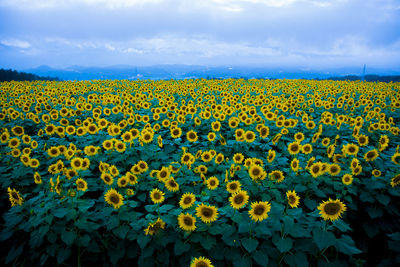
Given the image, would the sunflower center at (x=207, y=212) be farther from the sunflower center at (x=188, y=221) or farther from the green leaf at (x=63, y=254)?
the green leaf at (x=63, y=254)

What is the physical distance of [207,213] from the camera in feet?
8.89

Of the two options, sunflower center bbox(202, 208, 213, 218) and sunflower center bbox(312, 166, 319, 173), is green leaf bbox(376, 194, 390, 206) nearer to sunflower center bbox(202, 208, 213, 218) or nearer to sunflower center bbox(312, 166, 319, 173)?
sunflower center bbox(312, 166, 319, 173)

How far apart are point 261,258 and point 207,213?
79 cm

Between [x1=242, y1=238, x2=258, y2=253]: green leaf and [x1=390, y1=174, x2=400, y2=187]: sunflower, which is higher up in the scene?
[x1=390, y1=174, x2=400, y2=187]: sunflower

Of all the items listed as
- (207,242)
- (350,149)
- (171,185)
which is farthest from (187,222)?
(350,149)

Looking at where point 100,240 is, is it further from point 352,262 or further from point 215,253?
point 352,262

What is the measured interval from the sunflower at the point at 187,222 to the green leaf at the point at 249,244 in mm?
626

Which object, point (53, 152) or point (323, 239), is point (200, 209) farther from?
point (53, 152)

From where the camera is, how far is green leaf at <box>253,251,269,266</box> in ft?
8.13

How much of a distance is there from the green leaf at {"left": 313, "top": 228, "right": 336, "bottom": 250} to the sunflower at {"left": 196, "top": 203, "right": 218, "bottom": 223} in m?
1.18

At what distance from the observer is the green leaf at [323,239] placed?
2.41m

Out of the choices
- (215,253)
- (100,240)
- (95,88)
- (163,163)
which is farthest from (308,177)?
(95,88)

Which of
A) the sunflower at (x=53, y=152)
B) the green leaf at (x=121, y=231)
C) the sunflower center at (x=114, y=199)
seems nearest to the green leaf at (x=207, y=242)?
the green leaf at (x=121, y=231)

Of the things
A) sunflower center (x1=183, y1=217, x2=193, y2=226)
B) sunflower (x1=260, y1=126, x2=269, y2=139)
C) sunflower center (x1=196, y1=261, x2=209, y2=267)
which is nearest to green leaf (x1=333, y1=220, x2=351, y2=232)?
sunflower center (x1=196, y1=261, x2=209, y2=267)
